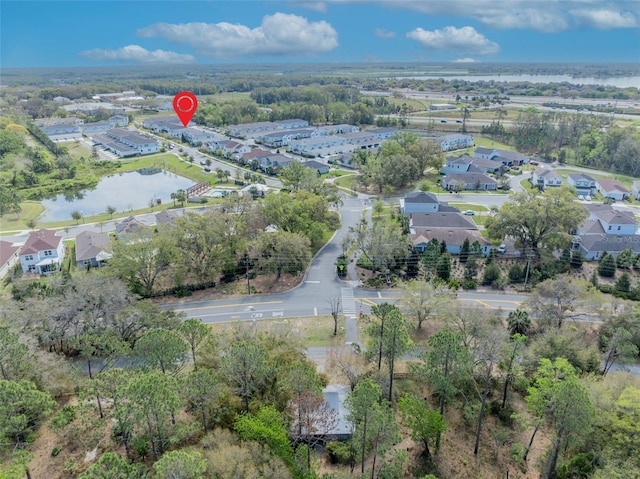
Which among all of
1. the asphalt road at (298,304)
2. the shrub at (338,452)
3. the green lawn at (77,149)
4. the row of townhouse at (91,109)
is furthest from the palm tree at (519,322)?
the row of townhouse at (91,109)

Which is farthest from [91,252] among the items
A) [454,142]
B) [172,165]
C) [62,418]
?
[454,142]

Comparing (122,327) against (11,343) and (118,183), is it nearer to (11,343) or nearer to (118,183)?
(11,343)

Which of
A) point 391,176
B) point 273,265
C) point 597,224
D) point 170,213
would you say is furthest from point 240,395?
point 391,176

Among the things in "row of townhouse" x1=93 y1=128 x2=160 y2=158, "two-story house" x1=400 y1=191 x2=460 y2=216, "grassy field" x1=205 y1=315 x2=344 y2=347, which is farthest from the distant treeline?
"row of townhouse" x1=93 y1=128 x2=160 y2=158

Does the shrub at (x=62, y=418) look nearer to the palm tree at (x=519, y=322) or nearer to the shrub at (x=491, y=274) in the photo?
the palm tree at (x=519, y=322)

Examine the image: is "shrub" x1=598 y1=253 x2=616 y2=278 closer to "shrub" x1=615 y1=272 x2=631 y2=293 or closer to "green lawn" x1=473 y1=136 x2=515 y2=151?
"shrub" x1=615 y1=272 x2=631 y2=293

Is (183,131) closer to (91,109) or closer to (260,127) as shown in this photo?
(260,127)
